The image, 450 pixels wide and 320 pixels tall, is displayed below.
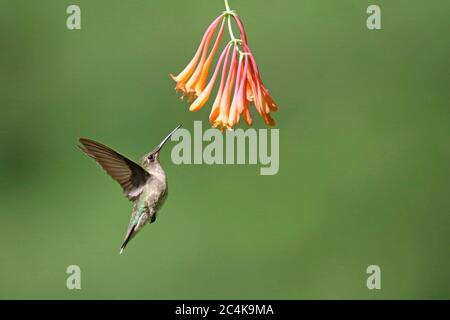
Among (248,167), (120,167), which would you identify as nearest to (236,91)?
(120,167)

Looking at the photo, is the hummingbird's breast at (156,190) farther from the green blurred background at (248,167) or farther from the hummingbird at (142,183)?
the green blurred background at (248,167)

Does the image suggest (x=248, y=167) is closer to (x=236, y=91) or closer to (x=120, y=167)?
(x=120, y=167)

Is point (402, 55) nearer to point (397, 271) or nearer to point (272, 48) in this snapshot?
point (272, 48)

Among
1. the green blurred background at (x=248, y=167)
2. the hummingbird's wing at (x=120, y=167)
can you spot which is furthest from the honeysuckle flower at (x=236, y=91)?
the green blurred background at (x=248, y=167)

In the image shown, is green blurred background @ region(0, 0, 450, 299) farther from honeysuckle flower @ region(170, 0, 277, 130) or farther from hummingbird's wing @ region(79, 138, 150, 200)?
honeysuckle flower @ region(170, 0, 277, 130)

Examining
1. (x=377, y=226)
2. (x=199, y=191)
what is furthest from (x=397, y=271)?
(x=199, y=191)
